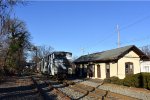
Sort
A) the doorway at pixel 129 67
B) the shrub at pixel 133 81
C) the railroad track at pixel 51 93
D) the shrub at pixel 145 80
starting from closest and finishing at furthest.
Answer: the railroad track at pixel 51 93, the shrub at pixel 145 80, the shrub at pixel 133 81, the doorway at pixel 129 67

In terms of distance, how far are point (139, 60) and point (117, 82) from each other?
350 inches

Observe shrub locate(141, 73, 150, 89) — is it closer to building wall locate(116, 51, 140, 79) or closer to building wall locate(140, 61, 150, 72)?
building wall locate(140, 61, 150, 72)

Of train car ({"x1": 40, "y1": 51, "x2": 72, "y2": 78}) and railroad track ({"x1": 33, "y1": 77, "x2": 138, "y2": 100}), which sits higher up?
train car ({"x1": 40, "y1": 51, "x2": 72, "y2": 78})

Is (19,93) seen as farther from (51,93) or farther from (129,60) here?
(129,60)

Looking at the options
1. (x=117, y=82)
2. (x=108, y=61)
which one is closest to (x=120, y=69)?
(x=108, y=61)

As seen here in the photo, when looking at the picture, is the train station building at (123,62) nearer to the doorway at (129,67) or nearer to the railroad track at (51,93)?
the doorway at (129,67)

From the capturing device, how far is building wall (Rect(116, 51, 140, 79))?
43.4m

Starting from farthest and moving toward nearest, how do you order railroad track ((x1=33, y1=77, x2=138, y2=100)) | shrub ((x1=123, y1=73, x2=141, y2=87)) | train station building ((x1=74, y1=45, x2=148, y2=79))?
1. train station building ((x1=74, y1=45, x2=148, y2=79))
2. shrub ((x1=123, y1=73, x2=141, y2=87))
3. railroad track ((x1=33, y1=77, x2=138, y2=100))

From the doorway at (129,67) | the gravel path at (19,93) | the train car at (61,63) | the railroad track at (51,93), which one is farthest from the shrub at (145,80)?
the train car at (61,63)

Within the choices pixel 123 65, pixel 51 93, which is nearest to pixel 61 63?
pixel 123 65

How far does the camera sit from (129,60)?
44.2 metres

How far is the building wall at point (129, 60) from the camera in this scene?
143ft

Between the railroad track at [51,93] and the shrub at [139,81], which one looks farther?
the shrub at [139,81]

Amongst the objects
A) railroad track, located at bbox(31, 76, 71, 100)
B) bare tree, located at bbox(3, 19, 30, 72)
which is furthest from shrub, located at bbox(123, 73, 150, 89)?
bare tree, located at bbox(3, 19, 30, 72)
